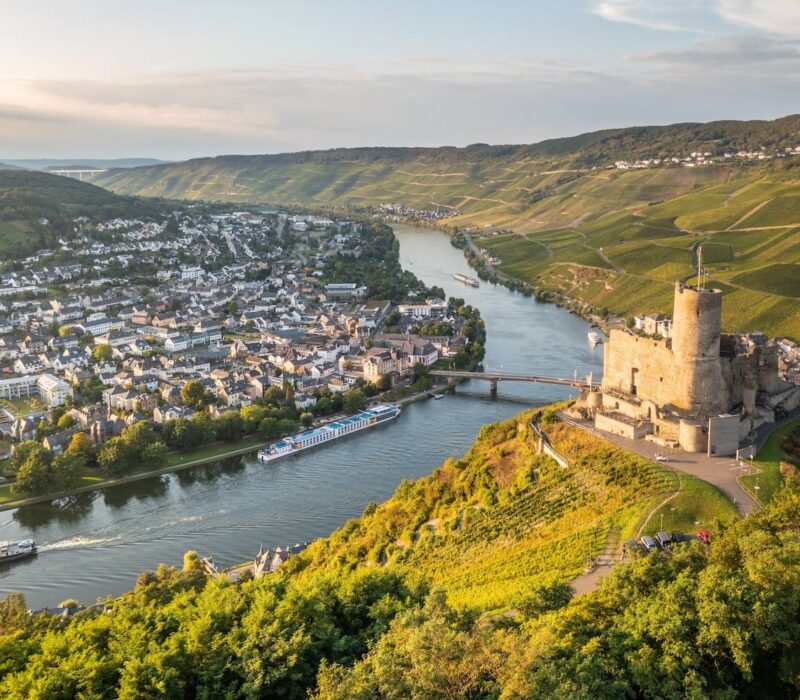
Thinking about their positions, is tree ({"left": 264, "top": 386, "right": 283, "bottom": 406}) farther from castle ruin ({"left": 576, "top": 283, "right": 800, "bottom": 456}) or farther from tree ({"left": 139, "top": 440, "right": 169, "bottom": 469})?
castle ruin ({"left": 576, "top": 283, "right": 800, "bottom": 456})

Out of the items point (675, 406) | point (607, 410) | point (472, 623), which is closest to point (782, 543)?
point (472, 623)

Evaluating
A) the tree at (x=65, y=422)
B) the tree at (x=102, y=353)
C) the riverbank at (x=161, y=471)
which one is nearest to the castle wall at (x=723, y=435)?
the riverbank at (x=161, y=471)

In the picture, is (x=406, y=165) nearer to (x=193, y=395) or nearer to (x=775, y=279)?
(x=775, y=279)

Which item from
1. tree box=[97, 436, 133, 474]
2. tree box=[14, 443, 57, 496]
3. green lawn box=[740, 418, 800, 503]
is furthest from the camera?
tree box=[97, 436, 133, 474]

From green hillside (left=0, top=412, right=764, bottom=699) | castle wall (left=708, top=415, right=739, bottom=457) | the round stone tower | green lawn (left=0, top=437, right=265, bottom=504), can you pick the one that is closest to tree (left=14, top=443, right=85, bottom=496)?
green lawn (left=0, top=437, right=265, bottom=504)

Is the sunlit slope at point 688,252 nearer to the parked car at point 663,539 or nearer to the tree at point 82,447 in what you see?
the parked car at point 663,539

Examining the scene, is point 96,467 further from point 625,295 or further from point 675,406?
point 625,295
